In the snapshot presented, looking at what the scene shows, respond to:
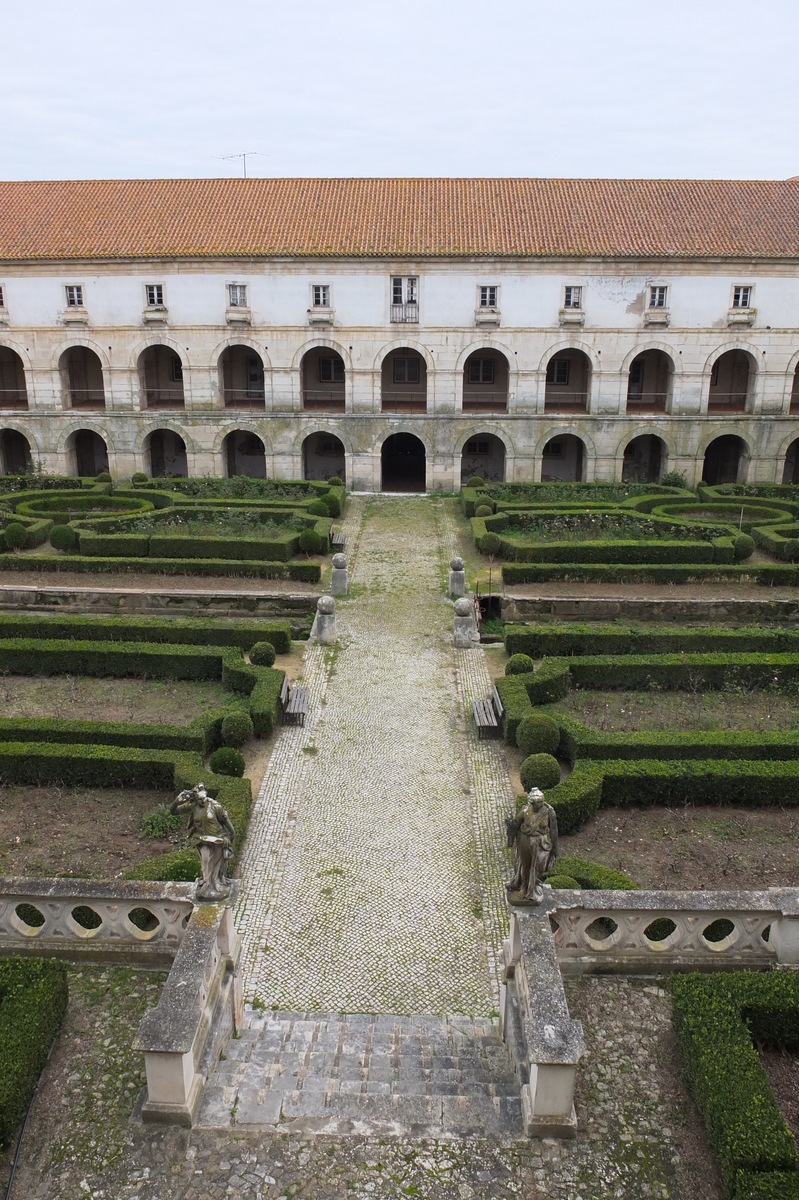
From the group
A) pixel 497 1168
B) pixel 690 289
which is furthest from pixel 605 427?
pixel 497 1168

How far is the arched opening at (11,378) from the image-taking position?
3866 cm

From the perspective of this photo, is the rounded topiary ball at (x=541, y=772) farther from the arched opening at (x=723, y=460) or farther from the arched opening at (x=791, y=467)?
the arched opening at (x=791, y=467)

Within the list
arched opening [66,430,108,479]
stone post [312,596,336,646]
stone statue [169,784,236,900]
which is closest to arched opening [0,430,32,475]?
arched opening [66,430,108,479]

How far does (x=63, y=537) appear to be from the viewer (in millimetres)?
24688

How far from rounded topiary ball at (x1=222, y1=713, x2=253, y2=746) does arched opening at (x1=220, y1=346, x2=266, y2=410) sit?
991 inches

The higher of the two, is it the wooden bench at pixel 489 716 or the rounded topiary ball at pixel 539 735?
the rounded topiary ball at pixel 539 735

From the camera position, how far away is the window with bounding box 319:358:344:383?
37906mm

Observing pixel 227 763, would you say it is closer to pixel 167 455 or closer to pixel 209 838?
pixel 209 838

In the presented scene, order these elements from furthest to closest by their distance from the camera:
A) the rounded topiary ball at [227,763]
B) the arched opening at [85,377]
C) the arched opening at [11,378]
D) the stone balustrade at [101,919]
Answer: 1. the arched opening at [11,378]
2. the arched opening at [85,377]
3. the rounded topiary ball at [227,763]
4. the stone balustrade at [101,919]

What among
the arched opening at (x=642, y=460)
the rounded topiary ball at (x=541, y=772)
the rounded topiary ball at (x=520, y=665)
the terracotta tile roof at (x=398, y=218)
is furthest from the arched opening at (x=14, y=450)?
the rounded topiary ball at (x=541, y=772)

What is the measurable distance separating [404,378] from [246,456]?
26.1ft

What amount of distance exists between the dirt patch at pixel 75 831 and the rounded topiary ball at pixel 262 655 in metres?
4.52

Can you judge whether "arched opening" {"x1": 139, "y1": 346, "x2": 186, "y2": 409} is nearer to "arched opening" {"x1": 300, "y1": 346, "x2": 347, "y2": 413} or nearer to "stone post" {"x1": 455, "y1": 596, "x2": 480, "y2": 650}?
"arched opening" {"x1": 300, "y1": 346, "x2": 347, "y2": 413}

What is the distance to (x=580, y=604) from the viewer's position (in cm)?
2131
